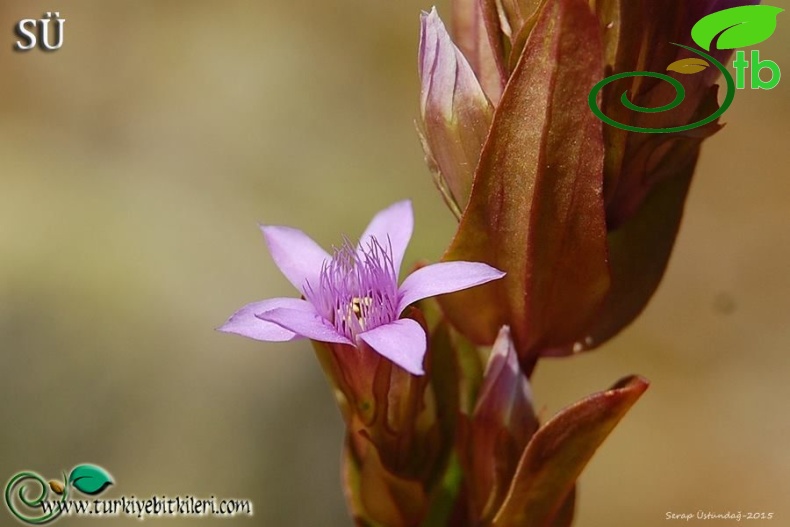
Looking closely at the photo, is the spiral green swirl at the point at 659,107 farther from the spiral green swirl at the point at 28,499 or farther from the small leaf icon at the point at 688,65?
the spiral green swirl at the point at 28,499

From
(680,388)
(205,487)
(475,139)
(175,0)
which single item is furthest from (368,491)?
(175,0)

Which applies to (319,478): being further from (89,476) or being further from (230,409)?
(89,476)

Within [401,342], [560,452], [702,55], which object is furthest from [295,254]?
[702,55]

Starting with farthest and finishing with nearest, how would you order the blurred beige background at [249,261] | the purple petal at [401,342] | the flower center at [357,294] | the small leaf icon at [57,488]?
the blurred beige background at [249,261] → the small leaf icon at [57,488] → the flower center at [357,294] → the purple petal at [401,342]

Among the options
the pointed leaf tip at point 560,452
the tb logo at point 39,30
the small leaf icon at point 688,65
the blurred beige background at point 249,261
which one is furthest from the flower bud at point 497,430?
the tb logo at point 39,30

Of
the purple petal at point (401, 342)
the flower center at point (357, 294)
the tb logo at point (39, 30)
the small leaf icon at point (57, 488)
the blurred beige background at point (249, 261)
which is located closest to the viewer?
the purple petal at point (401, 342)

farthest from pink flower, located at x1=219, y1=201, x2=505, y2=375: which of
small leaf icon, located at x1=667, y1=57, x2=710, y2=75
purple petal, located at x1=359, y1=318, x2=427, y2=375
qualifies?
small leaf icon, located at x1=667, y1=57, x2=710, y2=75

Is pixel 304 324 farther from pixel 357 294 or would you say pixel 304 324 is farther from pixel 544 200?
pixel 544 200
